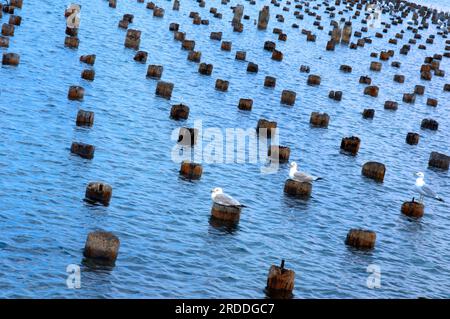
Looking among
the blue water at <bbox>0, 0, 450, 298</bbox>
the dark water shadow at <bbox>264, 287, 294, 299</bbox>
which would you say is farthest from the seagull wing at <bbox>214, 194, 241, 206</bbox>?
the dark water shadow at <bbox>264, 287, 294, 299</bbox>

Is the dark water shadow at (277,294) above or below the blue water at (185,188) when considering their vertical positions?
below

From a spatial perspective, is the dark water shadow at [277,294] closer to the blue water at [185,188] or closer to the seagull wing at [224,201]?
the blue water at [185,188]

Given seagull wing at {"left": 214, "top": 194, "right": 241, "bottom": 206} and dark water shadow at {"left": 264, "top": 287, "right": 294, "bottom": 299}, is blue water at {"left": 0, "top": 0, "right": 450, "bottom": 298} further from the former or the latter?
seagull wing at {"left": 214, "top": 194, "right": 241, "bottom": 206}

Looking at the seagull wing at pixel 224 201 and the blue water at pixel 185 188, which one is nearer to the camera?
the blue water at pixel 185 188

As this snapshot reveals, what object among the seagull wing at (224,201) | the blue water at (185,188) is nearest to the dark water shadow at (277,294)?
the blue water at (185,188)

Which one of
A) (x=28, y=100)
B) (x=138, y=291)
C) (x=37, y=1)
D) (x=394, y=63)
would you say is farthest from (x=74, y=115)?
(x=394, y=63)

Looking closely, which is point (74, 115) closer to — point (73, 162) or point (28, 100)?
point (28, 100)

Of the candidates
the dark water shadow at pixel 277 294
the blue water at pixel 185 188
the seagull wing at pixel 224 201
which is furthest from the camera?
the seagull wing at pixel 224 201

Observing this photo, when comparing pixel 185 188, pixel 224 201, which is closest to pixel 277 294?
pixel 224 201
